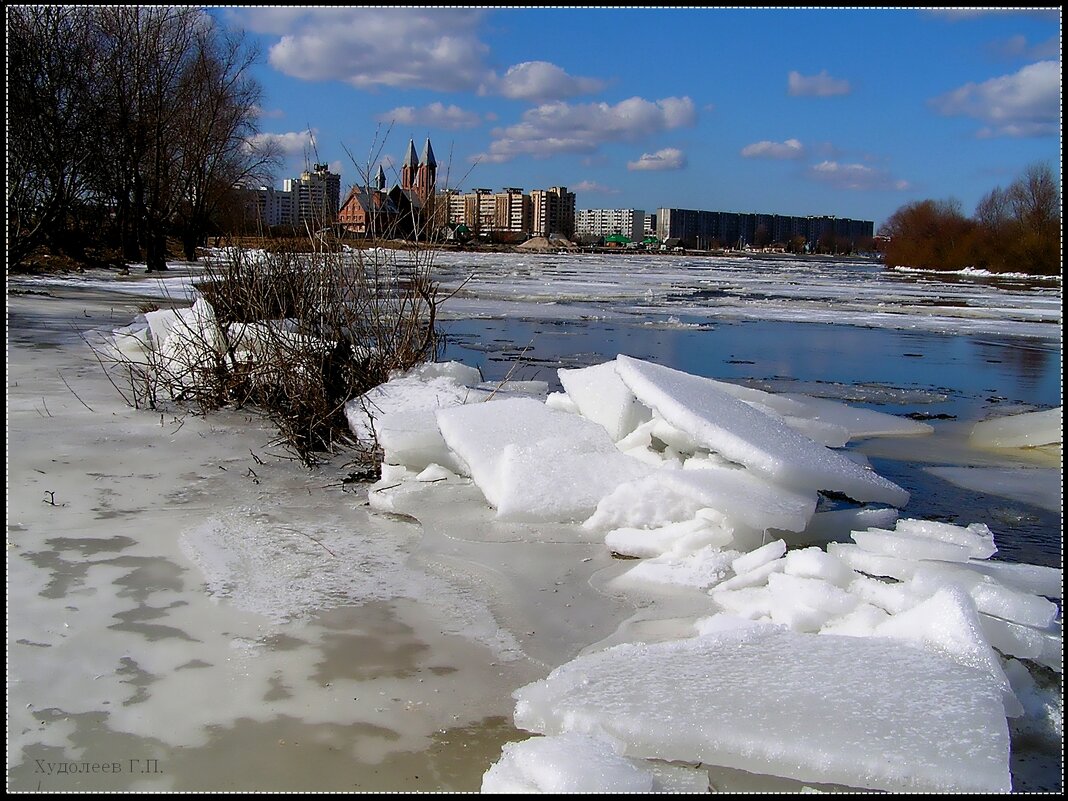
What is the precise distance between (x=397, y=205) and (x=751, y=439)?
3.36 m

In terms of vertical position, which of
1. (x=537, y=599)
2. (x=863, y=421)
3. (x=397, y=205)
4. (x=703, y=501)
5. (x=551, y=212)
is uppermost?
(x=551, y=212)

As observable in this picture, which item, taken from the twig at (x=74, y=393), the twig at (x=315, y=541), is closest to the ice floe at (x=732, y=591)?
the twig at (x=315, y=541)

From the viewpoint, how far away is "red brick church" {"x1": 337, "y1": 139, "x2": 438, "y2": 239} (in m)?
6.05

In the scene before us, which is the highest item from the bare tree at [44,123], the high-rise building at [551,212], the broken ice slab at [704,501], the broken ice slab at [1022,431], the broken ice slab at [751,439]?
the high-rise building at [551,212]

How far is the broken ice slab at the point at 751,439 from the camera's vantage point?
13.4 feet

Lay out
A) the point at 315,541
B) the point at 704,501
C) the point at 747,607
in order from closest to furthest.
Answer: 1. the point at 747,607
2. the point at 704,501
3. the point at 315,541

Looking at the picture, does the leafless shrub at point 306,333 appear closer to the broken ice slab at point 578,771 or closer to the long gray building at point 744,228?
the broken ice slab at point 578,771

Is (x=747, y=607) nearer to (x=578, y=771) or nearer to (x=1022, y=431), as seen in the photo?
(x=578, y=771)

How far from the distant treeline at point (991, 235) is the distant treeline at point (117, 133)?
113 feet

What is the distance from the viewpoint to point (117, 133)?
2289 cm

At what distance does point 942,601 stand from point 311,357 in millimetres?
4263

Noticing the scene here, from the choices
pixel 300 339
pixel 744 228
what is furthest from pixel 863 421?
pixel 744 228

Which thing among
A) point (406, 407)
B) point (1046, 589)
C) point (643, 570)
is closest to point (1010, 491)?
point (1046, 589)

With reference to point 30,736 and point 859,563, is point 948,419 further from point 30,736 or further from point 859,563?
point 30,736
